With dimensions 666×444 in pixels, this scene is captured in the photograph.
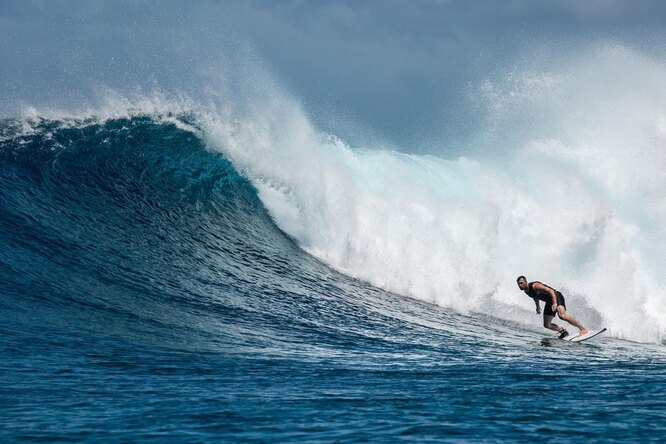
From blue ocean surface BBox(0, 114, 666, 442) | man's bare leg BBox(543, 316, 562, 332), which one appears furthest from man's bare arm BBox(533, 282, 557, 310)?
blue ocean surface BBox(0, 114, 666, 442)

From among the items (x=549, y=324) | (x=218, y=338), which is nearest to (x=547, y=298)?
(x=549, y=324)

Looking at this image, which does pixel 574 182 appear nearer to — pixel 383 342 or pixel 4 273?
pixel 383 342

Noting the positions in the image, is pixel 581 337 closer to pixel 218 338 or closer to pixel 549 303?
pixel 549 303

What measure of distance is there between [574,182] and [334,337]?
34.5 feet

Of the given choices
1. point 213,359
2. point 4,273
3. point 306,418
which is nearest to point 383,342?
point 213,359

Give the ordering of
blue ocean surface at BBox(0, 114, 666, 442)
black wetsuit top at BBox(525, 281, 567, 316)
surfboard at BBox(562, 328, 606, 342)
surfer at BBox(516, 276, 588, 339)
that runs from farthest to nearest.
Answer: black wetsuit top at BBox(525, 281, 567, 316) < surfer at BBox(516, 276, 588, 339) < surfboard at BBox(562, 328, 606, 342) < blue ocean surface at BBox(0, 114, 666, 442)

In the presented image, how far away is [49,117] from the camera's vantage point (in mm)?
17938

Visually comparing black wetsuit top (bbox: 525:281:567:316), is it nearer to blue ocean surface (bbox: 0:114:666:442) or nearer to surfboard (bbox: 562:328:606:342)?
blue ocean surface (bbox: 0:114:666:442)

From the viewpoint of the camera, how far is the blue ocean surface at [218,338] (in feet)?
19.1

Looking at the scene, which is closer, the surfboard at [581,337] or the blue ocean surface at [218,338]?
the blue ocean surface at [218,338]

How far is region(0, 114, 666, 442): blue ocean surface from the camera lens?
5.81 m

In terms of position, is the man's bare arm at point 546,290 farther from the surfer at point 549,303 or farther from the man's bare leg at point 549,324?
the man's bare leg at point 549,324

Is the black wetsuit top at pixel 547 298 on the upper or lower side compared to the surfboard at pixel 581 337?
upper

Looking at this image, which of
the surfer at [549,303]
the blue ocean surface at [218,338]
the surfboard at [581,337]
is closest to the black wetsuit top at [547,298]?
the surfer at [549,303]
